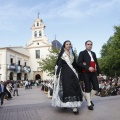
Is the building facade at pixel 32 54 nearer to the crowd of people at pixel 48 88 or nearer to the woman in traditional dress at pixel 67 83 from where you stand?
the crowd of people at pixel 48 88

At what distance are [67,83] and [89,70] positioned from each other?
77 cm

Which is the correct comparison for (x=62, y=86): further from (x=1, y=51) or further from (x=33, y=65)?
(x=33, y=65)

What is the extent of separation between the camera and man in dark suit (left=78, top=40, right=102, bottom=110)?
7.09 m

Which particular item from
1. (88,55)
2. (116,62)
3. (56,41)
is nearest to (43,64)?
(116,62)

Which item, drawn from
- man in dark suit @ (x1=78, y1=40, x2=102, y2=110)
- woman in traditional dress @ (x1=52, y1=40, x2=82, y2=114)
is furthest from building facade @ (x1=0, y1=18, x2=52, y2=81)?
woman in traditional dress @ (x1=52, y1=40, x2=82, y2=114)

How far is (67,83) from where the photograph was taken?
6719 mm

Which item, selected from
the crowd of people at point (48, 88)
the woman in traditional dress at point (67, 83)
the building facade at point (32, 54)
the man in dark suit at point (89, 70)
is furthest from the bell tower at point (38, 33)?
the woman in traditional dress at point (67, 83)

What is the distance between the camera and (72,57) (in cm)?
714

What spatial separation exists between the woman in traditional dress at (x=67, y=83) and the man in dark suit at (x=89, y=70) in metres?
0.28

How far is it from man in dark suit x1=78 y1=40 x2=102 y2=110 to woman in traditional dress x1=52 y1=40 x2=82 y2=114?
0.28m

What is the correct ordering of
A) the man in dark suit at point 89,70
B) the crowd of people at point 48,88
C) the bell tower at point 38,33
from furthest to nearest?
the bell tower at point 38,33, the crowd of people at point 48,88, the man in dark suit at point 89,70

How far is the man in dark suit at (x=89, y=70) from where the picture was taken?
279 inches

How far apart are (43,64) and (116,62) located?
13.1 meters

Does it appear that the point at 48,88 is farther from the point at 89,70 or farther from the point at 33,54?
the point at 33,54
